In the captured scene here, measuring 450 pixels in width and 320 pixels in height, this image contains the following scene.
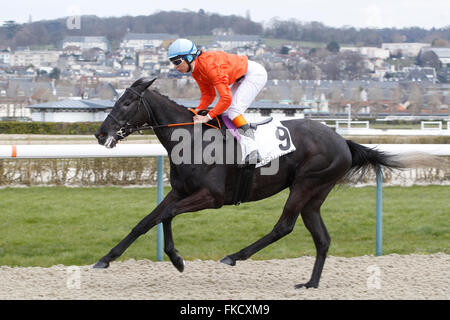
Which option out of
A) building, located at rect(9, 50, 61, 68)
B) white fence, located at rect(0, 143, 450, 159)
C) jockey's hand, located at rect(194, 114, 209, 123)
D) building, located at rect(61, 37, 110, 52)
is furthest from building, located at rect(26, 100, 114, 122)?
building, located at rect(61, 37, 110, 52)

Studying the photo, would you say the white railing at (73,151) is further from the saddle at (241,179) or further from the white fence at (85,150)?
the saddle at (241,179)

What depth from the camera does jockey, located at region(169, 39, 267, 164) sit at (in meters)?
4.04

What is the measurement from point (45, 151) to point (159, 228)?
100 centimetres

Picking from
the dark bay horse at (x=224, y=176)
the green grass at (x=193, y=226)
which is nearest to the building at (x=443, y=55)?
the green grass at (x=193, y=226)

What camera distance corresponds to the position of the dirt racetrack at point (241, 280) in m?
3.96

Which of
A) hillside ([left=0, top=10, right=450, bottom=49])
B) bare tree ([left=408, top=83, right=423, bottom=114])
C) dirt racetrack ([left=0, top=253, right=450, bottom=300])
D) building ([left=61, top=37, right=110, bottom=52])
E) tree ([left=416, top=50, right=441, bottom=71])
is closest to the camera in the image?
dirt racetrack ([left=0, top=253, right=450, bottom=300])

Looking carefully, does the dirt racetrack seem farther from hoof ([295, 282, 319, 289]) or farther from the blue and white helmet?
the blue and white helmet

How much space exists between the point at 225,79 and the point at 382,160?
1370 mm

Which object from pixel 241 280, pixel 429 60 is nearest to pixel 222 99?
pixel 241 280

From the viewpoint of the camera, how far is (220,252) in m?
5.45

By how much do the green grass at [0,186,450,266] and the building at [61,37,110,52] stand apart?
492 ft

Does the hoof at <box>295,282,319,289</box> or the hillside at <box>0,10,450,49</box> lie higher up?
the hillside at <box>0,10,450,49</box>

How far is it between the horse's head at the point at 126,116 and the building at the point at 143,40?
156300mm

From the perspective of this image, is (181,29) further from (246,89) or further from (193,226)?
(246,89)
